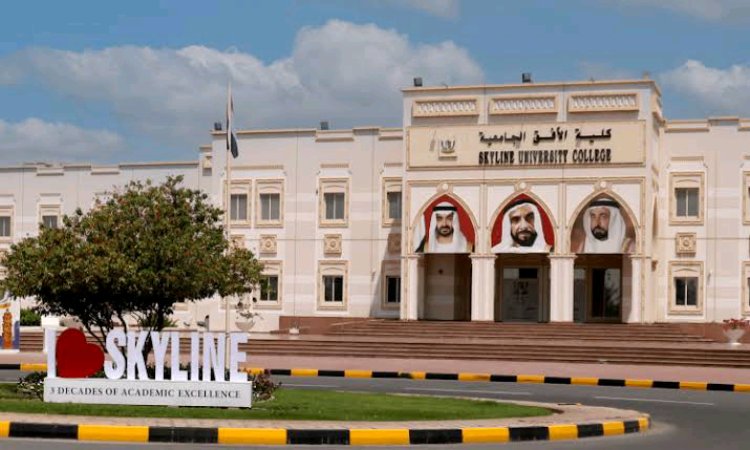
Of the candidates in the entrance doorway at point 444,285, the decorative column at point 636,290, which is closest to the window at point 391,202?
the entrance doorway at point 444,285

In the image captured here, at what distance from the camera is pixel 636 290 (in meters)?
48.1

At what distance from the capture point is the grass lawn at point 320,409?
59.0 feet

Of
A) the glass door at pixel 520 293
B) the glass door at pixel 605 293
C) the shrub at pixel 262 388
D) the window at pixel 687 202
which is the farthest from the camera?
the glass door at pixel 520 293

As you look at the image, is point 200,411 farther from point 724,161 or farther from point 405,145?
point 724,161

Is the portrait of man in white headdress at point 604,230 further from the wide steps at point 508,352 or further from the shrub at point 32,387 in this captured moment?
the shrub at point 32,387

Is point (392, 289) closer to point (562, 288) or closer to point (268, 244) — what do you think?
point (268, 244)

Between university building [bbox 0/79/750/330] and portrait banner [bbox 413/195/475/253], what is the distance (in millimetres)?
61

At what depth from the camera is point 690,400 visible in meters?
25.8

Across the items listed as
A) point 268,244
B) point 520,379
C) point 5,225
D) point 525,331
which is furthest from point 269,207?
point 520,379

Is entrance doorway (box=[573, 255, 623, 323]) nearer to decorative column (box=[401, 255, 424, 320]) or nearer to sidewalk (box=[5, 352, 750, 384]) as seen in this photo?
decorative column (box=[401, 255, 424, 320])

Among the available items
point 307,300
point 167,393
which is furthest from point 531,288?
point 167,393

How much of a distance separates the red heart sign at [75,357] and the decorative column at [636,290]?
31721 mm

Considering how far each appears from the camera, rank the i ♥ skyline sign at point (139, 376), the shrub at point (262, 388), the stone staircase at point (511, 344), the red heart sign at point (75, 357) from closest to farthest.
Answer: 1. the i ♥ skyline sign at point (139, 376)
2. the red heart sign at point (75, 357)
3. the shrub at point (262, 388)
4. the stone staircase at point (511, 344)

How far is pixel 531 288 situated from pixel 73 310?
30.9 metres
